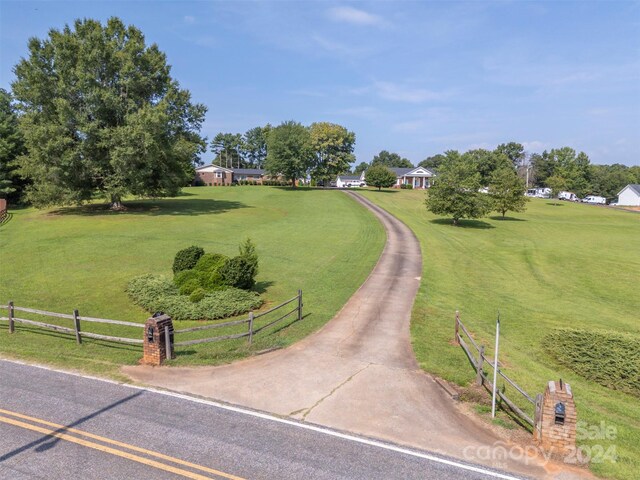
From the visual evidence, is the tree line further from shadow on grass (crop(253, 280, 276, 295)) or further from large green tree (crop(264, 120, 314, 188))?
shadow on grass (crop(253, 280, 276, 295))

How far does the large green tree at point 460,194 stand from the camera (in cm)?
5169

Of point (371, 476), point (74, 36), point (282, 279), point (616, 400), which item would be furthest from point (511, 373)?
point (74, 36)

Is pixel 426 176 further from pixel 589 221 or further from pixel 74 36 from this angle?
pixel 74 36

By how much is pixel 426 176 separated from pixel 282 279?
109 m

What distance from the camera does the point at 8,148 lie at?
54.8 meters

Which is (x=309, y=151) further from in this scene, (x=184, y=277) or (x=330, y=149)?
(x=184, y=277)

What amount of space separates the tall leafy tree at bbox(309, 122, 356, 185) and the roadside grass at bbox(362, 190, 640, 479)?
60.1 meters

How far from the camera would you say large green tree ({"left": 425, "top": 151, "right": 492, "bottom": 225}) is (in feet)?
170

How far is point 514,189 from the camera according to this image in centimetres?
6275

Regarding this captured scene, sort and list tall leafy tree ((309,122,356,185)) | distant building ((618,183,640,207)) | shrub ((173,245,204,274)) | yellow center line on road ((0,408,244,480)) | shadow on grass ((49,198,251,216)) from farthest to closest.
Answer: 1. tall leafy tree ((309,122,356,185))
2. distant building ((618,183,640,207))
3. shadow on grass ((49,198,251,216))
4. shrub ((173,245,204,274))
5. yellow center line on road ((0,408,244,480))

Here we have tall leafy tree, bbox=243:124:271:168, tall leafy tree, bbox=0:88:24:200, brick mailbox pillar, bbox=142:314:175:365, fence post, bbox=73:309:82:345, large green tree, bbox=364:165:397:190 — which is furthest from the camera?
tall leafy tree, bbox=243:124:271:168

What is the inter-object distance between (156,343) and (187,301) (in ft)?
22.2

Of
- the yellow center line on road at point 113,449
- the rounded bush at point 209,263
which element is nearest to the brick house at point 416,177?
the rounded bush at point 209,263

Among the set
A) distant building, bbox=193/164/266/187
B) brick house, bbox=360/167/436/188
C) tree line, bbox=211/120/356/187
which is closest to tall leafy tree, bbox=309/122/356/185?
tree line, bbox=211/120/356/187
